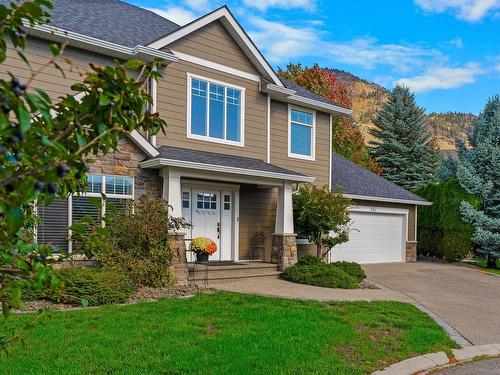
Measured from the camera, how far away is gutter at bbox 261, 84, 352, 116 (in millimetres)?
14195

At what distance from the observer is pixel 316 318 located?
7441mm

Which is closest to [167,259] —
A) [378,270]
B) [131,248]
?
[131,248]

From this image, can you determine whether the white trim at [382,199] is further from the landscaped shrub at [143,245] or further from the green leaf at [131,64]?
the green leaf at [131,64]

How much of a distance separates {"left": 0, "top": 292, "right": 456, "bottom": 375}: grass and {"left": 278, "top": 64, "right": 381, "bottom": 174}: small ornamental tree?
2325cm

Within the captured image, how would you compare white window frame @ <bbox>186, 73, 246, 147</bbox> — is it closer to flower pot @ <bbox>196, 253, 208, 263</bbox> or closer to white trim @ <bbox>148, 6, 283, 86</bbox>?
white trim @ <bbox>148, 6, 283, 86</bbox>

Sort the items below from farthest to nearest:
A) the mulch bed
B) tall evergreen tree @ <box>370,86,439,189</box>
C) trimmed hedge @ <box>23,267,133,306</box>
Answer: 1. tall evergreen tree @ <box>370,86,439,189</box>
2. trimmed hedge @ <box>23,267,133,306</box>
3. the mulch bed

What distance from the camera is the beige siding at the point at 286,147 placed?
14.9 m

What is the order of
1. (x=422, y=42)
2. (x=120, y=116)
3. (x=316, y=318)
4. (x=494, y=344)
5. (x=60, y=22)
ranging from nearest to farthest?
1. (x=120, y=116)
2. (x=494, y=344)
3. (x=316, y=318)
4. (x=60, y=22)
5. (x=422, y=42)

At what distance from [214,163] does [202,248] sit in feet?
7.31

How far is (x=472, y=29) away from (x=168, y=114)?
1603cm

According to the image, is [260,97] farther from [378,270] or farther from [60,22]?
[378,270]

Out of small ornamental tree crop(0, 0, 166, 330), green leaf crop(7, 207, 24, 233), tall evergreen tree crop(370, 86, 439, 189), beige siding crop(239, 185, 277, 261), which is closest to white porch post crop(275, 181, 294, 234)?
beige siding crop(239, 185, 277, 261)

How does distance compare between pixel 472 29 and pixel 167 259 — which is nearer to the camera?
pixel 167 259

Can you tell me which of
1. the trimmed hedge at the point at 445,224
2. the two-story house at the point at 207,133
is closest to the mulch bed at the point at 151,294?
the two-story house at the point at 207,133
